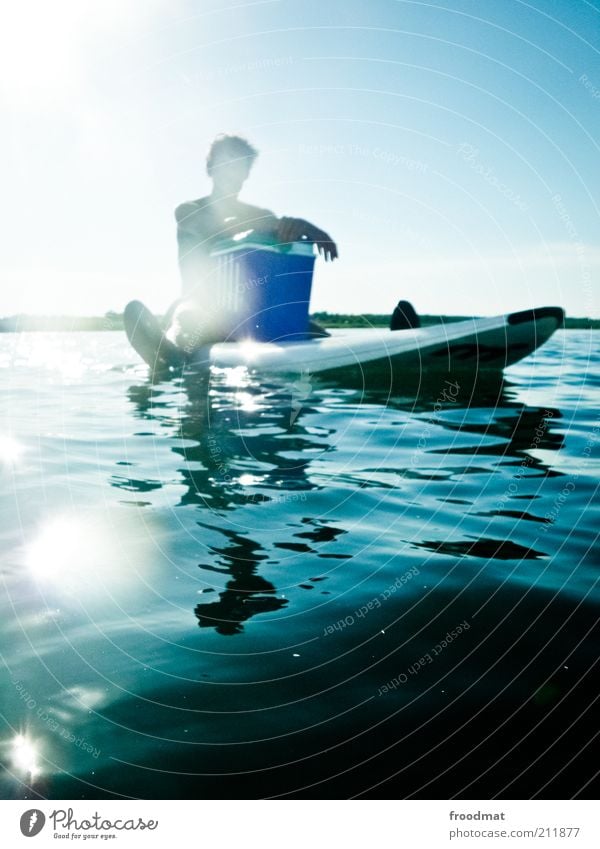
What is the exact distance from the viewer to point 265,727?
173 cm

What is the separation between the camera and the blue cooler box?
8.21 meters

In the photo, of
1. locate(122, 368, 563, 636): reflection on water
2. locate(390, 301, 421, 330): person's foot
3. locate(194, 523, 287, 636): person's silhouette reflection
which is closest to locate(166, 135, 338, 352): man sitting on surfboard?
locate(122, 368, 563, 636): reflection on water

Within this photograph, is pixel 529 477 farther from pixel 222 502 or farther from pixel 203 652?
pixel 203 652

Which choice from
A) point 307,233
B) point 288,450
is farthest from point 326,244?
point 288,450

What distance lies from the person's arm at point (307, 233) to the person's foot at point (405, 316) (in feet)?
6.35

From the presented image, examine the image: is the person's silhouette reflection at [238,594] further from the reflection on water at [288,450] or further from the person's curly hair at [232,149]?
the person's curly hair at [232,149]

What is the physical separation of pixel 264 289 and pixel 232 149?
1.94 m

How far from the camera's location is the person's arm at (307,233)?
7645 mm

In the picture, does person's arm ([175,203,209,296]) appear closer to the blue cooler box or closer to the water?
the blue cooler box

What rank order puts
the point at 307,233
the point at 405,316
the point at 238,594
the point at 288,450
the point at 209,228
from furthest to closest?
the point at 405,316
the point at 209,228
the point at 307,233
the point at 288,450
the point at 238,594

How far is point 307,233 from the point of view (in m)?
7.70

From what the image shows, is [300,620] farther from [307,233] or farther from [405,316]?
[405,316]

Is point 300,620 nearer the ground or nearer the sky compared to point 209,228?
nearer the ground

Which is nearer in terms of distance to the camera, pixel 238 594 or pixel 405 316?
pixel 238 594
